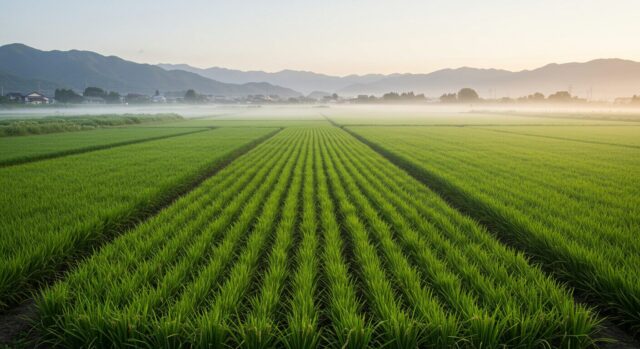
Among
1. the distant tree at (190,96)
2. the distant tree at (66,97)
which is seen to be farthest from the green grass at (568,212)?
the distant tree at (190,96)

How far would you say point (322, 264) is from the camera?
13.3 feet

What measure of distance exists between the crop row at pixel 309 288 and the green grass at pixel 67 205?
562 mm

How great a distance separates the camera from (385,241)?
462 centimetres

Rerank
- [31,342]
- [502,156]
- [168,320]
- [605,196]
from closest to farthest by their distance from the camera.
→ [168,320]
[31,342]
[605,196]
[502,156]

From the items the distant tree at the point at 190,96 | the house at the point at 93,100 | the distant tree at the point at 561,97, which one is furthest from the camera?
the distant tree at the point at 190,96

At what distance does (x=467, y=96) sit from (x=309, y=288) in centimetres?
18318

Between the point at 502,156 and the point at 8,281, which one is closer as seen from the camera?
the point at 8,281

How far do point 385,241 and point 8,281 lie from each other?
4.59 metres

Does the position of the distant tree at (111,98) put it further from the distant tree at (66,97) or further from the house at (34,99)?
the house at (34,99)

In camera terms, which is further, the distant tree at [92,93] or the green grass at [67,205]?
the distant tree at [92,93]

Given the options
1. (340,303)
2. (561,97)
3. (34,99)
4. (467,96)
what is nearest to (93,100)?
(34,99)

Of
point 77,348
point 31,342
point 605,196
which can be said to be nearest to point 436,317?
point 77,348

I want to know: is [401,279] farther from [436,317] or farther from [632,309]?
[632,309]

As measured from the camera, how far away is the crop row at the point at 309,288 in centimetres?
243
